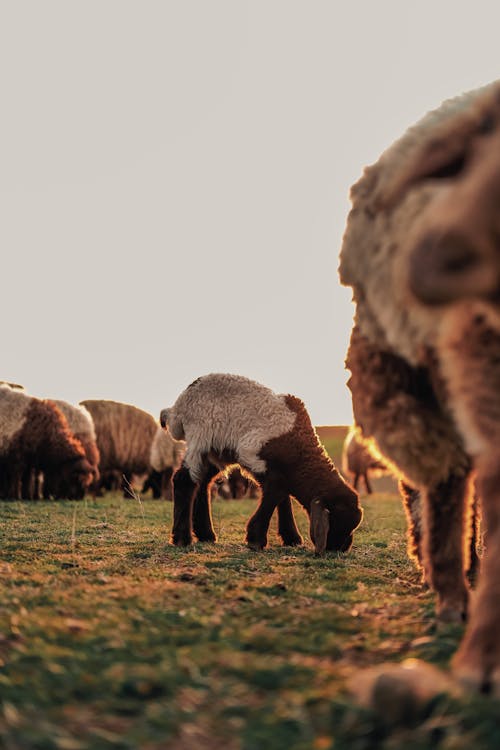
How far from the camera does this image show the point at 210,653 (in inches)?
129

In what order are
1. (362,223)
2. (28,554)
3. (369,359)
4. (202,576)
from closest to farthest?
(362,223) → (369,359) → (202,576) → (28,554)

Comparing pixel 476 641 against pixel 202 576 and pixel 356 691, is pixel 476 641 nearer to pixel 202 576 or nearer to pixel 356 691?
pixel 356 691

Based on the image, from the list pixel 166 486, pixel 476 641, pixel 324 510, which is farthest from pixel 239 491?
pixel 476 641

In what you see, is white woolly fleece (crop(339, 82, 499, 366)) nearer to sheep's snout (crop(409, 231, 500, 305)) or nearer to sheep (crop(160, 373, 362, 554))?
sheep's snout (crop(409, 231, 500, 305))

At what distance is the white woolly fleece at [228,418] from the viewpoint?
26.3 ft

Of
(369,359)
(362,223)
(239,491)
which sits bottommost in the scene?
(239,491)

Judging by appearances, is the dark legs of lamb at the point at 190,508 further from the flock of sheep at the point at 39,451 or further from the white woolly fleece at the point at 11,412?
the white woolly fleece at the point at 11,412

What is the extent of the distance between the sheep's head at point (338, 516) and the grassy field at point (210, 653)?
3.12 feet

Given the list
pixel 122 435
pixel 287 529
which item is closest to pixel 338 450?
pixel 122 435

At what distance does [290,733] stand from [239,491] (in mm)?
18867

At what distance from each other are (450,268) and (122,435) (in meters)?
22.0

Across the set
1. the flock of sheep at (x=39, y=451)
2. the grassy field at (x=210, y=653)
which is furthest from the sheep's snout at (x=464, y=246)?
the flock of sheep at (x=39, y=451)

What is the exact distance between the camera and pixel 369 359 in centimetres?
403

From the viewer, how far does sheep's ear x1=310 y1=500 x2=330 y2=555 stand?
291 inches
